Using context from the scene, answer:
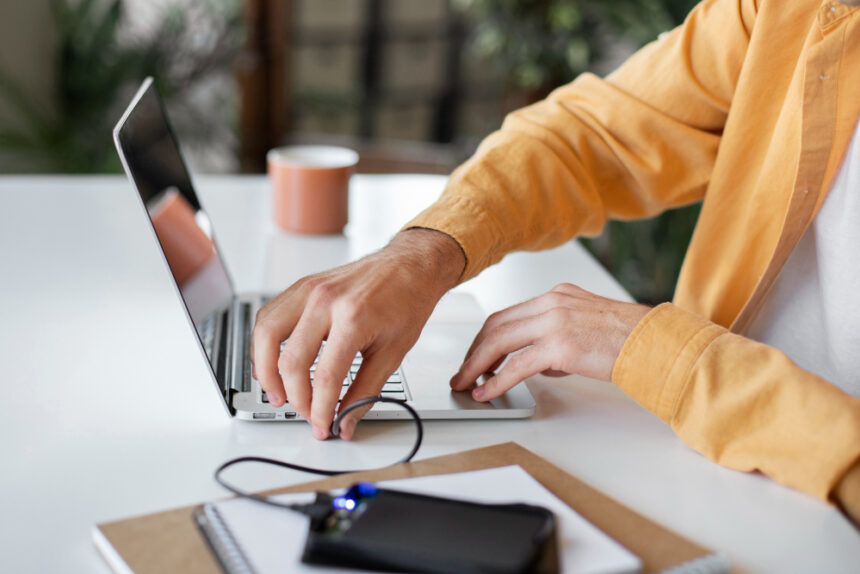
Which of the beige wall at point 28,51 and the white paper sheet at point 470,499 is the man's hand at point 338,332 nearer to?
the white paper sheet at point 470,499

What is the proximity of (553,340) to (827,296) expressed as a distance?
33 centimetres

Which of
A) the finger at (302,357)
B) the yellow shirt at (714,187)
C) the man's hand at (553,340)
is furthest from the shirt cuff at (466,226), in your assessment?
the finger at (302,357)

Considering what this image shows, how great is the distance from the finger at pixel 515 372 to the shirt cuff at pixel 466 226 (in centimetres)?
14

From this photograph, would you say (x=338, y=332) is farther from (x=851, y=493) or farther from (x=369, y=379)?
(x=851, y=493)

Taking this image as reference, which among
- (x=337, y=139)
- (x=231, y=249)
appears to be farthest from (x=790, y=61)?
(x=337, y=139)

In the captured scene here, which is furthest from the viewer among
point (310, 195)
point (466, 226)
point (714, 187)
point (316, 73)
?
point (316, 73)

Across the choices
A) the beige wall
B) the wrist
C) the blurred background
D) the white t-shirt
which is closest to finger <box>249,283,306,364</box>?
the wrist

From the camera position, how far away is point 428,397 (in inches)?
28.9

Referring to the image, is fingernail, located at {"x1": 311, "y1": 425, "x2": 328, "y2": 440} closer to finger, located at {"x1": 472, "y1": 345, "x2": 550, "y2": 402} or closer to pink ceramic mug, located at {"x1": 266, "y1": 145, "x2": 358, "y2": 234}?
finger, located at {"x1": 472, "y1": 345, "x2": 550, "y2": 402}

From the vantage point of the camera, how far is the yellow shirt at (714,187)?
65 cm

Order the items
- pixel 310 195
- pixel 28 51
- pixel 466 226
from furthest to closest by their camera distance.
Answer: pixel 28 51 < pixel 310 195 < pixel 466 226

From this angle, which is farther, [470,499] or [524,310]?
[524,310]

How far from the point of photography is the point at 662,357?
2.25 ft

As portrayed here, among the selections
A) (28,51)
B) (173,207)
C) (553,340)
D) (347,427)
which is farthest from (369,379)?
(28,51)
